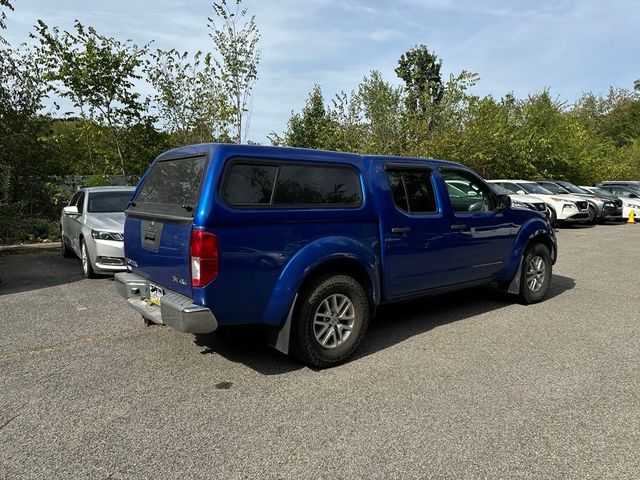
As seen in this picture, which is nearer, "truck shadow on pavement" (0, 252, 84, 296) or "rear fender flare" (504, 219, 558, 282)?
"rear fender flare" (504, 219, 558, 282)

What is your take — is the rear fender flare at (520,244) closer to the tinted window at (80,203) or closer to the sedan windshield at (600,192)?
the tinted window at (80,203)

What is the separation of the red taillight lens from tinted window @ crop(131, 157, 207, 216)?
0.86 ft

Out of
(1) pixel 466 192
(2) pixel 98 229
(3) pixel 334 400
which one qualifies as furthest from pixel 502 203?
(2) pixel 98 229

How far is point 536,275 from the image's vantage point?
6.42 metres

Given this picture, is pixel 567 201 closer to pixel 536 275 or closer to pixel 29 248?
pixel 536 275

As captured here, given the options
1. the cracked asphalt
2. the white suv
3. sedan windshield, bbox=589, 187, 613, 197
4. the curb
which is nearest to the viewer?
the cracked asphalt

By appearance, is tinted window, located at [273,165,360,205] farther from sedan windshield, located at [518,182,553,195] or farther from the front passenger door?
sedan windshield, located at [518,182,553,195]

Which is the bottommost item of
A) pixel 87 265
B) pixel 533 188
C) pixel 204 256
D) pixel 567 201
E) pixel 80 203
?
pixel 87 265

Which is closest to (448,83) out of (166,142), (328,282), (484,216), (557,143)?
(557,143)

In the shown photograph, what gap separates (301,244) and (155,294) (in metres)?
1.37

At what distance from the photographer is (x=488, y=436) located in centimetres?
310

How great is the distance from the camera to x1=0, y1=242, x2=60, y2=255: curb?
11.7 m

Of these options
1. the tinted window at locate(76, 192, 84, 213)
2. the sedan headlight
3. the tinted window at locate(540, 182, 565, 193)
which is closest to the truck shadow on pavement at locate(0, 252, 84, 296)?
the sedan headlight

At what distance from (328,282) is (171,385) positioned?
4.95 feet
